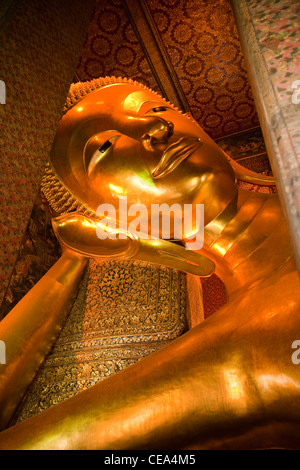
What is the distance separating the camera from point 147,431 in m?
0.89

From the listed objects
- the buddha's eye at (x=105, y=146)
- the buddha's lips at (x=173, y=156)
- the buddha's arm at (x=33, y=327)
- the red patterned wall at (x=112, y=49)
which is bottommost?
the buddha's arm at (x=33, y=327)

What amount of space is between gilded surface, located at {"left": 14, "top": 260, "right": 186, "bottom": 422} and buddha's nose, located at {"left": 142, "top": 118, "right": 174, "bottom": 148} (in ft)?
1.82

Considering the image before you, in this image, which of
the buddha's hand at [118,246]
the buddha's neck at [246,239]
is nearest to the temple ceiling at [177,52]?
the buddha's neck at [246,239]

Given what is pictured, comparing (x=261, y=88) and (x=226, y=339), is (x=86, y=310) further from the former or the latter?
(x=261, y=88)

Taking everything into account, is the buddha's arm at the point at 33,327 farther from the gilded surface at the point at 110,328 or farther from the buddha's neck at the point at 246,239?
the buddha's neck at the point at 246,239

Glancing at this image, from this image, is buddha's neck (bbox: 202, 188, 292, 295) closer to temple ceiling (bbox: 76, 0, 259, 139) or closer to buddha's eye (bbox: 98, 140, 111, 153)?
buddha's eye (bbox: 98, 140, 111, 153)

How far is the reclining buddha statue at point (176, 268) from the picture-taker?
87cm

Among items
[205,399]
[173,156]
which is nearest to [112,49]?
[173,156]

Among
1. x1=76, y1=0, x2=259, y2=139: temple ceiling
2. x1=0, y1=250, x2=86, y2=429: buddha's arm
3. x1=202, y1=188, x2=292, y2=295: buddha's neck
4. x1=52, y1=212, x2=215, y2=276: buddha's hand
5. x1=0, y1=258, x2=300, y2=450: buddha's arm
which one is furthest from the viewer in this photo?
x1=76, y1=0, x2=259, y2=139: temple ceiling

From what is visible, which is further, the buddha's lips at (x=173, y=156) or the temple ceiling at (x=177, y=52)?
the temple ceiling at (x=177, y=52)

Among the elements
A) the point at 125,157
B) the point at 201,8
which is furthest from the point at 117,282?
the point at 201,8

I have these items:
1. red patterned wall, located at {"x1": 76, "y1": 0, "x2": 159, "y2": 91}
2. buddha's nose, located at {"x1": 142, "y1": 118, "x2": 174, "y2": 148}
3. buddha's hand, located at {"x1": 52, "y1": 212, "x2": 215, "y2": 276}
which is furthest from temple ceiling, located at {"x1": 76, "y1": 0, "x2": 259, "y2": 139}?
buddha's hand, located at {"x1": 52, "y1": 212, "x2": 215, "y2": 276}

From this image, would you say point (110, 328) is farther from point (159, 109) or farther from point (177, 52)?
point (177, 52)

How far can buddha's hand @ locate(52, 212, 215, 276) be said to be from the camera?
1456mm
